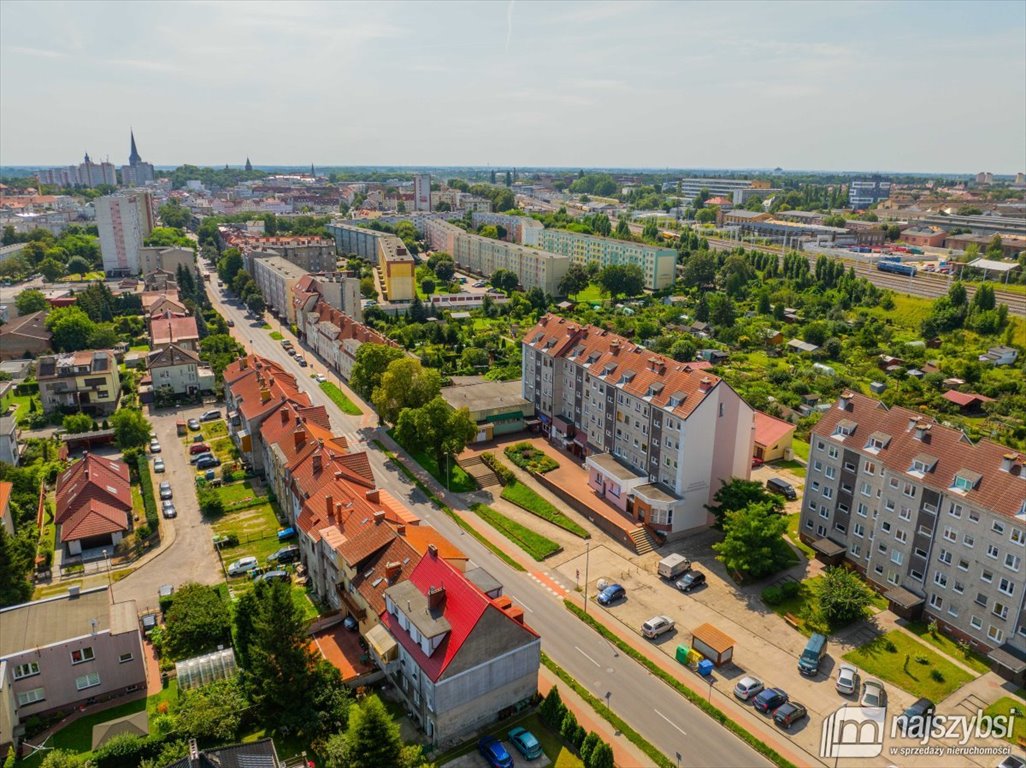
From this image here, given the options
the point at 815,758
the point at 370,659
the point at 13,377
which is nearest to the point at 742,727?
the point at 815,758

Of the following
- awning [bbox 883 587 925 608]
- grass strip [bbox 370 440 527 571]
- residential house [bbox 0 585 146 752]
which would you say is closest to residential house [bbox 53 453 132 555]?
residential house [bbox 0 585 146 752]

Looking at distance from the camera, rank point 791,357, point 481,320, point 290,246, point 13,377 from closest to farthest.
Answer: point 13,377 → point 791,357 → point 481,320 → point 290,246

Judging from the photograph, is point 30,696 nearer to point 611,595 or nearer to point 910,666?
point 611,595

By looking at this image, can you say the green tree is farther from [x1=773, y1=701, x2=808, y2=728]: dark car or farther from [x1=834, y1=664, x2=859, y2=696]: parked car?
[x1=834, y1=664, x2=859, y2=696]: parked car

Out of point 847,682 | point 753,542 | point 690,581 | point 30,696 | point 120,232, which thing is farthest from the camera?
point 120,232

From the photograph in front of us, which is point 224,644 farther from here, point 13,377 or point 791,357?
point 791,357

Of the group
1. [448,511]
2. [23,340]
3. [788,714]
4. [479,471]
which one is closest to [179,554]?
[448,511]
